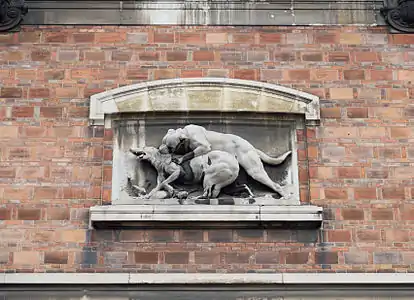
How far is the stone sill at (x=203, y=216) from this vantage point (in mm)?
9055

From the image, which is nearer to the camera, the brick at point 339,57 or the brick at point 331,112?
A: the brick at point 331,112

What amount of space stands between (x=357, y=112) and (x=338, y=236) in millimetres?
1503

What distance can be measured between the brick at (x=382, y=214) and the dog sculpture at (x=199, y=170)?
134 centimetres

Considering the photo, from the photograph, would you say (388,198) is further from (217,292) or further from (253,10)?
(253,10)

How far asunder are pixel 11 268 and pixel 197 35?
3.43m

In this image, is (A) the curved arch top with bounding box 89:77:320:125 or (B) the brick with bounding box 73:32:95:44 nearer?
(A) the curved arch top with bounding box 89:77:320:125

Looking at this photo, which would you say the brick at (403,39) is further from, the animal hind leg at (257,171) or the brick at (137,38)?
the brick at (137,38)

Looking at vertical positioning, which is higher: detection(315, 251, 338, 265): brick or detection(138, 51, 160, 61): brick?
Result: detection(138, 51, 160, 61): brick

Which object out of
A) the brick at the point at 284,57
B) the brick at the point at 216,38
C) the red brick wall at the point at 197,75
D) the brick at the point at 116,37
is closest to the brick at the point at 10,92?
the red brick wall at the point at 197,75

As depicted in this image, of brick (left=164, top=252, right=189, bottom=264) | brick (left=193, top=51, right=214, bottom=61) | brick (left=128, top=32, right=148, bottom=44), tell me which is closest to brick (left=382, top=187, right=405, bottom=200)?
brick (left=164, top=252, right=189, bottom=264)

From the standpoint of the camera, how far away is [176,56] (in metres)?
10.0

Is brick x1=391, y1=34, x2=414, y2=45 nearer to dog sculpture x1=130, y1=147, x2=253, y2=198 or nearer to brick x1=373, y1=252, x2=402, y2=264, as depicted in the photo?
dog sculpture x1=130, y1=147, x2=253, y2=198

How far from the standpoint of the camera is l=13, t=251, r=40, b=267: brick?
353 inches

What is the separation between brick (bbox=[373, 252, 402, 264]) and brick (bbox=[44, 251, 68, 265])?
3.24m
